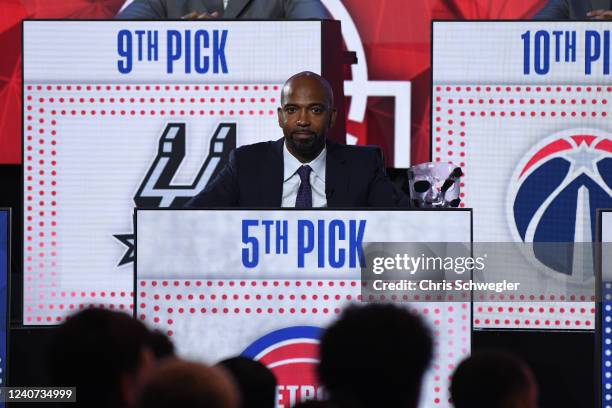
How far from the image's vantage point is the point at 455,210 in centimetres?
341

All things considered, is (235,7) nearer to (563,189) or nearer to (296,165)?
(563,189)

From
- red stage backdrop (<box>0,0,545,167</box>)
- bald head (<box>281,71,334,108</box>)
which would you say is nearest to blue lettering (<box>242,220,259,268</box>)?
bald head (<box>281,71,334,108</box>)

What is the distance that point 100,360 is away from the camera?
1931 mm

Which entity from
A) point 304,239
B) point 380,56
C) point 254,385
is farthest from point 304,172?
point 380,56

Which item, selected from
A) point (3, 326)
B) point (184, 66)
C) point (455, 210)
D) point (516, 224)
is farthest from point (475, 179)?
point (3, 326)

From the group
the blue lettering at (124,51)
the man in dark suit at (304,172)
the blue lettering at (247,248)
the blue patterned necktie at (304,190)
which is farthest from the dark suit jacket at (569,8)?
the blue lettering at (247,248)

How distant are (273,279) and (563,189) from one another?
76.5 inches

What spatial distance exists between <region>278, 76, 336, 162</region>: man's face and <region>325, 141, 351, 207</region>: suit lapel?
2.6 inches

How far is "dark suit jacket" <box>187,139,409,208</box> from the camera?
3783mm

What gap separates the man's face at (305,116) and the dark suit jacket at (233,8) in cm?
201

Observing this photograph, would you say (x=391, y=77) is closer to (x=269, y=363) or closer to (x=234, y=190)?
(x=234, y=190)

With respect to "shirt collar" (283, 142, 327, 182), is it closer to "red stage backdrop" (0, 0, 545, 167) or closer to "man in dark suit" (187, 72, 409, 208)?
"man in dark suit" (187, 72, 409, 208)

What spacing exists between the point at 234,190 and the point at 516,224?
156cm

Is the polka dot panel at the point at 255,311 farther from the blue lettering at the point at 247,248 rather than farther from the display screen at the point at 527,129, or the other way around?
the display screen at the point at 527,129
